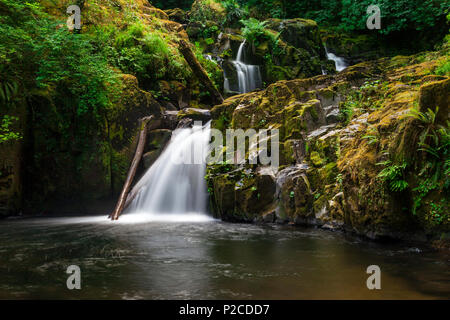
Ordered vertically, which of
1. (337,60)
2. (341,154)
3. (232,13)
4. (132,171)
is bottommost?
(132,171)

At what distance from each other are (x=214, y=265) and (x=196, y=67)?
9.17 m

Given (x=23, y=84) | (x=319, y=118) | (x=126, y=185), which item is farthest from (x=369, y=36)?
(x=23, y=84)

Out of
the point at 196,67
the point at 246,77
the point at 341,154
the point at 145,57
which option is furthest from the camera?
the point at 246,77

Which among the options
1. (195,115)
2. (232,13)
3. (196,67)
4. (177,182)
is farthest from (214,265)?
(232,13)

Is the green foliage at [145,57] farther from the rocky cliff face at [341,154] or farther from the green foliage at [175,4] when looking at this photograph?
the green foliage at [175,4]

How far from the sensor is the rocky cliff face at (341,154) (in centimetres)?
490

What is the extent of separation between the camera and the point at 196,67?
1191 centimetres

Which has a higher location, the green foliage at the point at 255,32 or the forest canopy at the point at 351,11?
the forest canopy at the point at 351,11

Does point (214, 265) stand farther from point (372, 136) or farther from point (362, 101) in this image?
point (362, 101)

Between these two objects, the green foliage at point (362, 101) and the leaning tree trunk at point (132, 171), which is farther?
Result: the leaning tree trunk at point (132, 171)

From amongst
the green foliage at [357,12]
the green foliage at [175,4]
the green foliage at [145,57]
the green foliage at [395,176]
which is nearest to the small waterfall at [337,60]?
the green foliage at [357,12]

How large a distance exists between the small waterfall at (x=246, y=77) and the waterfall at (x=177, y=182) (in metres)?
5.57

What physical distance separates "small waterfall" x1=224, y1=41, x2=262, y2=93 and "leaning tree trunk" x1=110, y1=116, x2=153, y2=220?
5769mm

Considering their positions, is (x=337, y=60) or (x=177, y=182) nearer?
(x=177, y=182)
